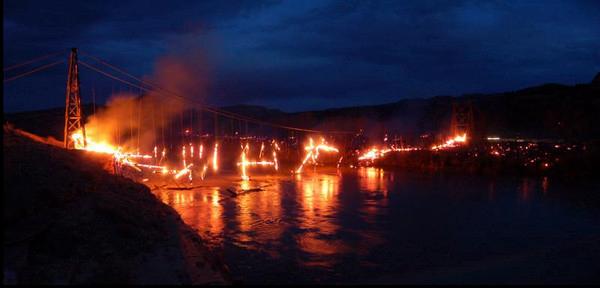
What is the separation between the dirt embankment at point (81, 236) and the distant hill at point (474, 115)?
3527cm

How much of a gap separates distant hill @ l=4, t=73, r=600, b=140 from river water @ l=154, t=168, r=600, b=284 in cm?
2629

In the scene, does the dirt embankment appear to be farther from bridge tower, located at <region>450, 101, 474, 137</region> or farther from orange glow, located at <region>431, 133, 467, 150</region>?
bridge tower, located at <region>450, 101, 474, 137</region>

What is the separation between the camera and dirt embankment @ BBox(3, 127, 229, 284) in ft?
27.8

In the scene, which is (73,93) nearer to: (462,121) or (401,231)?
(401,231)

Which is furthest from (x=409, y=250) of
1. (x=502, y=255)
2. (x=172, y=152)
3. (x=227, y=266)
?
(x=172, y=152)

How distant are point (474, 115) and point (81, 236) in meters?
69.0

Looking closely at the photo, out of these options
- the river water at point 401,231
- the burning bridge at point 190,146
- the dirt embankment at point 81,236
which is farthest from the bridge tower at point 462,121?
the dirt embankment at point 81,236

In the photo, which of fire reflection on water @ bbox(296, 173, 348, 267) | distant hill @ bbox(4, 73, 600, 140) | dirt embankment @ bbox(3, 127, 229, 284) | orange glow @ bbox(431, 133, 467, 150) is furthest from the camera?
distant hill @ bbox(4, 73, 600, 140)

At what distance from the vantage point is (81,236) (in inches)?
387

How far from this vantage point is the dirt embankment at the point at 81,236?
334 inches

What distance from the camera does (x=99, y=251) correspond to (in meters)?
9.57

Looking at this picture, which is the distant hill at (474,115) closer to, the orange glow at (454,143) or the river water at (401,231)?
the orange glow at (454,143)

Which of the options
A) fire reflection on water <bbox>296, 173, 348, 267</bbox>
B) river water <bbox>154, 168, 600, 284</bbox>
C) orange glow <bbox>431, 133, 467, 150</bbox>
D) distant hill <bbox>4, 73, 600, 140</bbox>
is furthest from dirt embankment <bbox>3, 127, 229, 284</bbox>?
orange glow <bbox>431, 133, 467, 150</bbox>

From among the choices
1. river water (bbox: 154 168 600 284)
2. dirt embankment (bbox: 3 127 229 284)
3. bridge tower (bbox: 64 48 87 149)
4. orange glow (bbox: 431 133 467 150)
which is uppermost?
bridge tower (bbox: 64 48 87 149)
